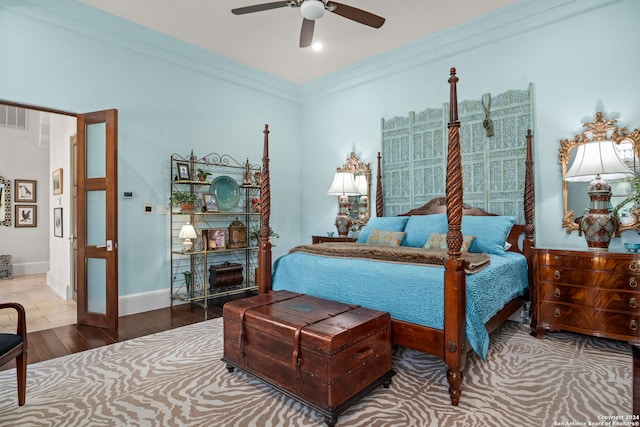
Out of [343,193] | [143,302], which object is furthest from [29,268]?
[343,193]

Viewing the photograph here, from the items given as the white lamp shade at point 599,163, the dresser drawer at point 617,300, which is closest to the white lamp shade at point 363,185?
the white lamp shade at point 599,163

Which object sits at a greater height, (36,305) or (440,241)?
(440,241)

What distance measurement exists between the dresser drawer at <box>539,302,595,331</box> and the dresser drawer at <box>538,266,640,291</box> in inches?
8.7

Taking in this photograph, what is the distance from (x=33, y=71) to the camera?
133 inches

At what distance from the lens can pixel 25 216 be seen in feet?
22.5

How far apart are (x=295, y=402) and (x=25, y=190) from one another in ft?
25.1

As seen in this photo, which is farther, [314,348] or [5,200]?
[5,200]

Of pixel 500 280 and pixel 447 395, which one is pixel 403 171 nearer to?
pixel 500 280

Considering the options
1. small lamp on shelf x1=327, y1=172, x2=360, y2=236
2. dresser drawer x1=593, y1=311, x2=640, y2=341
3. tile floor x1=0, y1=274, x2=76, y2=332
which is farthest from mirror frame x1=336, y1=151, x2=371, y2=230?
tile floor x1=0, y1=274, x2=76, y2=332

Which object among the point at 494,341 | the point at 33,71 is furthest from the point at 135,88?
the point at 494,341

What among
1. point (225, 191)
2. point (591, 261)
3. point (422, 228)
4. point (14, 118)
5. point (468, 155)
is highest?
point (14, 118)

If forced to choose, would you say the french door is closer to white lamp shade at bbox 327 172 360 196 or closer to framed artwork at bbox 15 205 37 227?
white lamp shade at bbox 327 172 360 196

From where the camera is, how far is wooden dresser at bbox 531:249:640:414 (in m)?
2.69

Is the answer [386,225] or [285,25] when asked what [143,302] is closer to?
[386,225]
